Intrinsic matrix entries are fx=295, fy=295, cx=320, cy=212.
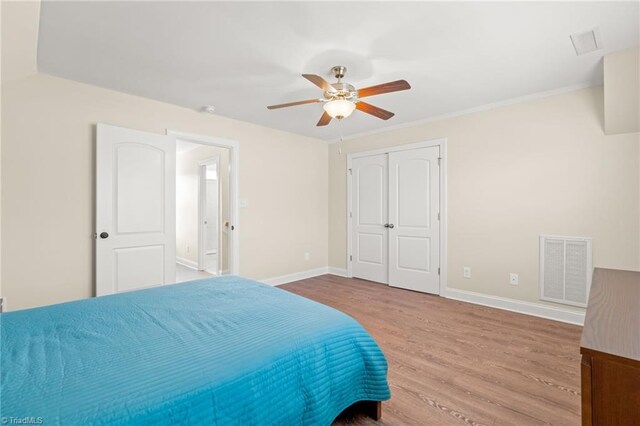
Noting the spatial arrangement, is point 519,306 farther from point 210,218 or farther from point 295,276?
point 210,218

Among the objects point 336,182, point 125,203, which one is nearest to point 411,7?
point 125,203

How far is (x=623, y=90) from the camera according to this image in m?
2.44

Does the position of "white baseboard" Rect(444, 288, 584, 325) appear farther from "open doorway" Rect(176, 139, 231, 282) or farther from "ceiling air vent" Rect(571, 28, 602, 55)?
"open doorway" Rect(176, 139, 231, 282)

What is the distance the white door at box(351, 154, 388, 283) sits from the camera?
15.2 feet

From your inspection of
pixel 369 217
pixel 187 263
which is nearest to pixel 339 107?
pixel 369 217

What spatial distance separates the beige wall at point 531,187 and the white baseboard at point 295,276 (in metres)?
2.20

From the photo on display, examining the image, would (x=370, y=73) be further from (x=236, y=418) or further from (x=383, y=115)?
(x=236, y=418)

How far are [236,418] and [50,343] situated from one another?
0.92 m

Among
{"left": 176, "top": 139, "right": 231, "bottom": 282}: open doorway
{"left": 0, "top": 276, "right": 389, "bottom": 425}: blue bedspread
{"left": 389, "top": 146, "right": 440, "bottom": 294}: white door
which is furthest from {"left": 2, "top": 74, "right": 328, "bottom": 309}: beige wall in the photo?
{"left": 389, "top": 146, "right": 440, "bottom": 294}: white door

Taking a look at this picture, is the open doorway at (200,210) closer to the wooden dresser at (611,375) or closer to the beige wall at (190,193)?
the beige wall at (190,193)

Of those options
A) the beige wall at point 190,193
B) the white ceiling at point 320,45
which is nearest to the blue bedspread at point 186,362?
the white ceiling at point 320,45

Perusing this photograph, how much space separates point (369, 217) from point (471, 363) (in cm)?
280

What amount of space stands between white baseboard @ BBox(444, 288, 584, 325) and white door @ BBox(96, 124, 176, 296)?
353cm

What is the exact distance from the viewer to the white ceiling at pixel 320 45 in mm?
A: 1851
